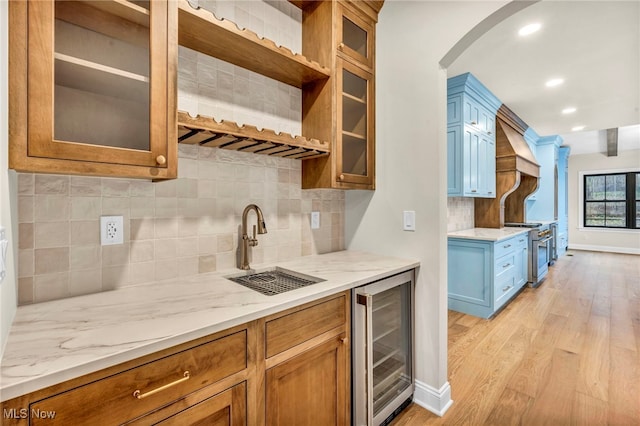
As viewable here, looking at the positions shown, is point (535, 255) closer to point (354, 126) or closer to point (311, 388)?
point (354, 126)

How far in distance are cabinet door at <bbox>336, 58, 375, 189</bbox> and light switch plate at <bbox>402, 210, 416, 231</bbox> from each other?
12.6 inches

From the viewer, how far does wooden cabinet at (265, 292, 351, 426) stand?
1.14 m

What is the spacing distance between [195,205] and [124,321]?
69cm

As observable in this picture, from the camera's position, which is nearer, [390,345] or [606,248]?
[390,345]

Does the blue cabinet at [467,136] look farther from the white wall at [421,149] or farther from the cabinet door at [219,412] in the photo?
the cabinet door at [219,412]

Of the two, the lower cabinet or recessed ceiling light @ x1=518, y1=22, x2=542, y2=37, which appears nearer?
the lower cabinet

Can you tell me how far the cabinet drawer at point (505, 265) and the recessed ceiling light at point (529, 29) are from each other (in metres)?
2.17

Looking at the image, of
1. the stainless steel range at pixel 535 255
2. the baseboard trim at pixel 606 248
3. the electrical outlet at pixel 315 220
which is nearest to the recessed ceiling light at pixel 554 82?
the stainless steel range at pixel 535 255

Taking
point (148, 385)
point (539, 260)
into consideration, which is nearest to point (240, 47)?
point (148, 385)

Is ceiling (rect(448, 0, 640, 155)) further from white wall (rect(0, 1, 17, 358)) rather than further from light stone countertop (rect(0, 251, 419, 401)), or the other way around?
white wall (rect(0, 1, 17, 358))

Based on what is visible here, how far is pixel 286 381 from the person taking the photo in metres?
1.19

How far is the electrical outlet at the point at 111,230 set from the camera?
4.13ft

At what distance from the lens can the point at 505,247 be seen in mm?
3473

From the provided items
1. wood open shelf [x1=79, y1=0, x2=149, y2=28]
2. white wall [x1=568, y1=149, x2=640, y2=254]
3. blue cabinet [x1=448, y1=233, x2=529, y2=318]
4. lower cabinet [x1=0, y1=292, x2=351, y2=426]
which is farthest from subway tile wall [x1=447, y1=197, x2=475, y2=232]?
white wall [x1=568, y1=149, x2=640, y2=254]
